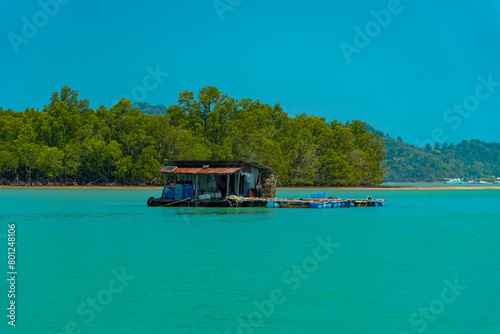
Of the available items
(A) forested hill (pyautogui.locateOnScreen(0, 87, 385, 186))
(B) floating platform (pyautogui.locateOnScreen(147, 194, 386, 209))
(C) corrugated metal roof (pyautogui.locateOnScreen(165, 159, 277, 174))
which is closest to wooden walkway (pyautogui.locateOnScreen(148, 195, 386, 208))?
(B) floating platform (pyautogui.locateOnScreen(147, 194, 386, 209))

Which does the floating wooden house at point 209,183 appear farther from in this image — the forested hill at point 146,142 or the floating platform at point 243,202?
the forested hill at point 146,142

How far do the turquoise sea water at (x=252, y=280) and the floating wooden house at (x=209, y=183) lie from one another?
12.3m

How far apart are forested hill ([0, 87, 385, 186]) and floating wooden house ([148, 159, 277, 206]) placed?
108 feet

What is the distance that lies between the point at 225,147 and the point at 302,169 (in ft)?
50.5

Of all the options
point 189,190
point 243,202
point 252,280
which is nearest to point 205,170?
point 189,190

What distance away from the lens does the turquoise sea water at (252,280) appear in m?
10.4

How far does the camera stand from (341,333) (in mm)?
9781

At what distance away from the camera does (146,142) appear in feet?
243

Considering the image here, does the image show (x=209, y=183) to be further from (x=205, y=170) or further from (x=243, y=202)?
(x=243, y=202)

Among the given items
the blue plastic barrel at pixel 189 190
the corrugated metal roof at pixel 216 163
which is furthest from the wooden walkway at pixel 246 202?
the corrugated metal roof at pixel 216 163

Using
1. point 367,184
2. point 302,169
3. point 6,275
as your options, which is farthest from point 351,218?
point 367,184

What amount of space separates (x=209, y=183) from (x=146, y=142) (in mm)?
36844

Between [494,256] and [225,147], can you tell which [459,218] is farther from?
[225,147]

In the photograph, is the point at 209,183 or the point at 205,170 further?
the point at 209,183
